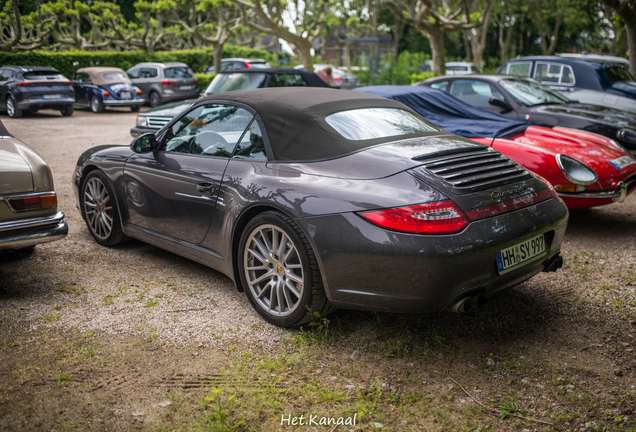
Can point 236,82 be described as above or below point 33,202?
above

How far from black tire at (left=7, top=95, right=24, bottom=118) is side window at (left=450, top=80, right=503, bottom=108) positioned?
46.3 ft

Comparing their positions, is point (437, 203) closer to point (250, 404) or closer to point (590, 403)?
point (590, 403)

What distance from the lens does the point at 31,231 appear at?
3.76 metres

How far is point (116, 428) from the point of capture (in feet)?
7.80

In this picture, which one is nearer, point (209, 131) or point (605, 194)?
point (209, 131)

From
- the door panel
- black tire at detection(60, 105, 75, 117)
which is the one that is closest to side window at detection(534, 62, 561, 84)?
the door panel

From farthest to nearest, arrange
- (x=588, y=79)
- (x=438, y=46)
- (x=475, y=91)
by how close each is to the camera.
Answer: (x=438, y=46) → (x=588, y=79) → (x=475, y=91)

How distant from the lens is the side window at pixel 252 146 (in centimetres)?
347

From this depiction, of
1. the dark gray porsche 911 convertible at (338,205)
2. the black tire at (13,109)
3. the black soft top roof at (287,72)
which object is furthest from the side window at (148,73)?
the dark gray porsche 911 convertible at (338,205)

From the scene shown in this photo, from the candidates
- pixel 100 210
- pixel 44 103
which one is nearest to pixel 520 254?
pixel 100 210

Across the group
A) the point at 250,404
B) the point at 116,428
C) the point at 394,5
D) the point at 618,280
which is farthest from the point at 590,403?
the point at 394,5

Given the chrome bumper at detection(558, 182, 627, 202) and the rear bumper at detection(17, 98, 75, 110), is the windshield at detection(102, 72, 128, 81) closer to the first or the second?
the rear bumper at detection(17, 98, 75, 110)

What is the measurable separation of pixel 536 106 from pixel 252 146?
5.24m

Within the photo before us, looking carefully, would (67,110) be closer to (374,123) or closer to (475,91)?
(475,91)
